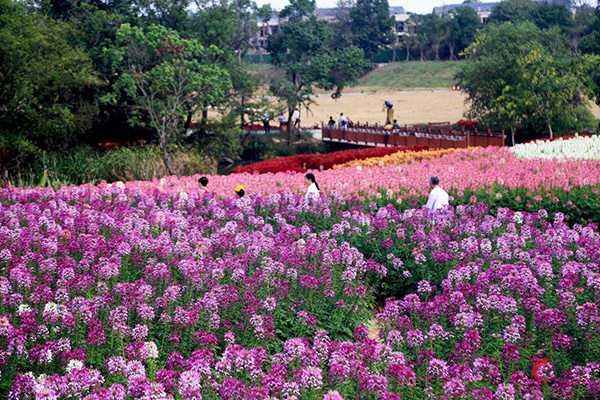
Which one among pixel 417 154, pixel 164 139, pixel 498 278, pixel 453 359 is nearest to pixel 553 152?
pixel 417 154

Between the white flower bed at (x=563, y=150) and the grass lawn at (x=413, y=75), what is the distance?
5413 centimetres

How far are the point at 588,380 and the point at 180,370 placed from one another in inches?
118

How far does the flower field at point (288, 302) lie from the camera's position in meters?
6.05

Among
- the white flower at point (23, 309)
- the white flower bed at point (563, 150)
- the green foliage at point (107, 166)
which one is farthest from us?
the green foliage at point (107, 166)

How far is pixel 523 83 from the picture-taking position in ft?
119

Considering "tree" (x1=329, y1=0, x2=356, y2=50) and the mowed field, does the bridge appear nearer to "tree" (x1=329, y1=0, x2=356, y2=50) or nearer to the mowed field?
the mowed field

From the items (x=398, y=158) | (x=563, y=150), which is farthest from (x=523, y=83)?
(x=398, y=158)

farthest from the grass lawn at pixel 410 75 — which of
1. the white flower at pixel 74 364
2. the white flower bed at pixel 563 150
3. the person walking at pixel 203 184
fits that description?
the white flower at pixel 74 364

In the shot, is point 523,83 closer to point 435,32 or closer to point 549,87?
point 549,87

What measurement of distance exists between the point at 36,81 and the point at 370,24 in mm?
66491

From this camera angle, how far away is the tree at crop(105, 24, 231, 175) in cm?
2917

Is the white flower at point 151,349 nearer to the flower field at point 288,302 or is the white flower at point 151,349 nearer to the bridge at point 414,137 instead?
the flower field at point 288,302

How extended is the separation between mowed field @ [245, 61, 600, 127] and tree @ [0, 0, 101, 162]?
16060 millimetres

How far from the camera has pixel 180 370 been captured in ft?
21.2
